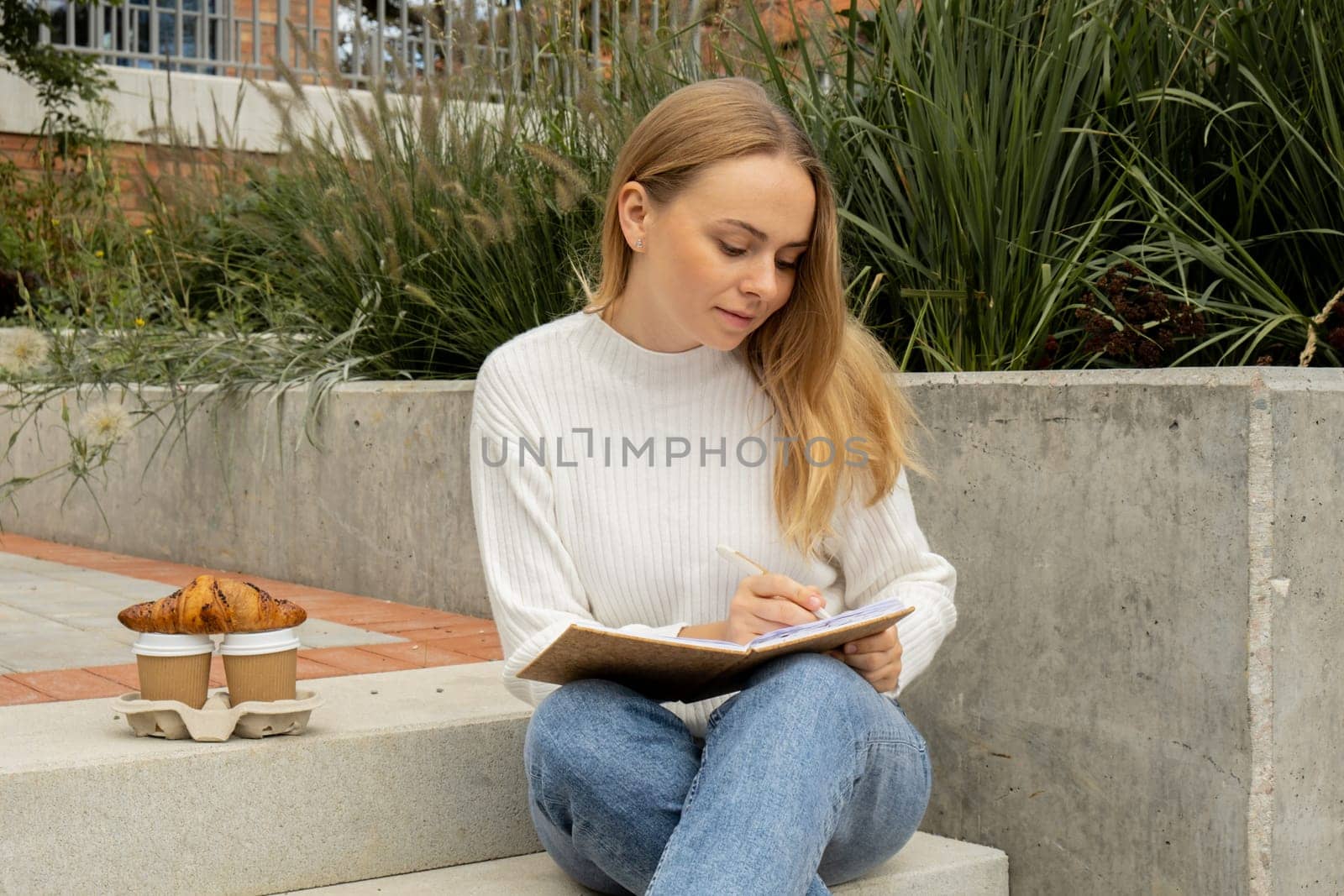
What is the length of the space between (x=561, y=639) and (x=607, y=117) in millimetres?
1970

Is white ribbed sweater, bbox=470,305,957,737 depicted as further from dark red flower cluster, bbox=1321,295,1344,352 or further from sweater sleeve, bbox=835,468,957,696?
dark red flower cluster, bbox=1321,295,1344,352

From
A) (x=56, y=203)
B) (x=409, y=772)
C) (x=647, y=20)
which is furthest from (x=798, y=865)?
(x=56, y=203)

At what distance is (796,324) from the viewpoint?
2.02 meters

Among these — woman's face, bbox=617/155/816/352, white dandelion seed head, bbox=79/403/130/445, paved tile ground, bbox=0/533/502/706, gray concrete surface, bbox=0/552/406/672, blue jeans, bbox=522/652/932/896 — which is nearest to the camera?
blue jeans, bbox=522/652/932/896

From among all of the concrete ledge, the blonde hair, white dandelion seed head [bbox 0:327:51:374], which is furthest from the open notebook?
white dandelion seed head [bbox 0:327:51:374]

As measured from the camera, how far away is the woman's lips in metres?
1.92

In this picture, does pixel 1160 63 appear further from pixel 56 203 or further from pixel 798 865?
pixel 56 203

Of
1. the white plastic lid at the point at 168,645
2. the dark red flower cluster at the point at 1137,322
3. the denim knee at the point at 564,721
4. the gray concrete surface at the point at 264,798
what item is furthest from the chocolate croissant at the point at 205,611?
the dark red flower cluster at the point at 1137,322

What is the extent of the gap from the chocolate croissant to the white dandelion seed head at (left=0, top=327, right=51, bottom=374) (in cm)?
253

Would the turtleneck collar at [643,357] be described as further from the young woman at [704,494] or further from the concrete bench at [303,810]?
the concrete bench at [303,810]

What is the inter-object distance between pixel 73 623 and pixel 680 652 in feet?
6.57

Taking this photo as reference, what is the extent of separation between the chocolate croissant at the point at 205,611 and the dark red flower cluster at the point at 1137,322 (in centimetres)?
137

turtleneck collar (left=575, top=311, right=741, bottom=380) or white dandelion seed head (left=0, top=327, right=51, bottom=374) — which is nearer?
turtleneck collar (left=575, top=311, right=741, bottom=380)

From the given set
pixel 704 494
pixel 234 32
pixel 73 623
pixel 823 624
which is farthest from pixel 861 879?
pixel 234 32
